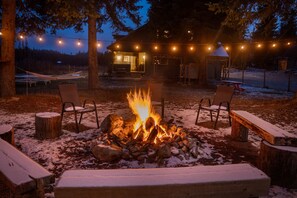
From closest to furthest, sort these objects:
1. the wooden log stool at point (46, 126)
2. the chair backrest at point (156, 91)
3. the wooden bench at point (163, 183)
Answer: the wooden bench at point (163, 183) → the wooden log stool at point (46, 126) → the chair backrest at point (156, 91)

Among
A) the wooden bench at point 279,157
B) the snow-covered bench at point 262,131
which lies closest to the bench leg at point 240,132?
the snow-covered bench at point 262,131

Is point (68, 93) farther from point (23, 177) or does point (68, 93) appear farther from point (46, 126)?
point (23, 177)

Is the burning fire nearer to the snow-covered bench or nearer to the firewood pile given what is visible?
the firewood pile

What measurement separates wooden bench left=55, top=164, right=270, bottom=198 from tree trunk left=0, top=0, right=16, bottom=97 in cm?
939

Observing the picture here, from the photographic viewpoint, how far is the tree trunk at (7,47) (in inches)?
405

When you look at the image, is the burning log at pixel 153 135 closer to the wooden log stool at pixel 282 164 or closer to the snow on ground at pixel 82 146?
the snow on ground at pixel 82 146

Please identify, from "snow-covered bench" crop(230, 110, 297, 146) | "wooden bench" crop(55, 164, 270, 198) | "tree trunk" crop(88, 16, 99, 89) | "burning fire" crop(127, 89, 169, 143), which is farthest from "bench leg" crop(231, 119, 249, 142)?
"tree trunk" crop(88, 16, 99, 89)

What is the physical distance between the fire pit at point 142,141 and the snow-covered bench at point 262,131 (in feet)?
3.38

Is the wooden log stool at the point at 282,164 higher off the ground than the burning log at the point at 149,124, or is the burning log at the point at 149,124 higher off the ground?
the burning log at the point at 149,124

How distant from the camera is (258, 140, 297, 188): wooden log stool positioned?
149 inches

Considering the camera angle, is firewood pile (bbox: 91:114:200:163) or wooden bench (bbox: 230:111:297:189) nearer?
wooden bench (bbox: 230:111:297:189)

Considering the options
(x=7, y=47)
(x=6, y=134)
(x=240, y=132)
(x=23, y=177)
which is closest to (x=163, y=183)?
(x=23, y=177)

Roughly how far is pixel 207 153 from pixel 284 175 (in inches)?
60.0

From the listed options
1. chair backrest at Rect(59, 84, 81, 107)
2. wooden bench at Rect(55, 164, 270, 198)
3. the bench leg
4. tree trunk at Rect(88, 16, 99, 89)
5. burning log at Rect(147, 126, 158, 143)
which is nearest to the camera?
wooden bench at Rect(55, 164, 270, 198)
